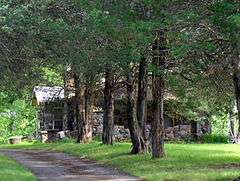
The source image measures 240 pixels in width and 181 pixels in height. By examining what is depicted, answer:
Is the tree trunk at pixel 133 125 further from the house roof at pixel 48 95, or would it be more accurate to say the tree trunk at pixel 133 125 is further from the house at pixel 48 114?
the house at pixel 48 114

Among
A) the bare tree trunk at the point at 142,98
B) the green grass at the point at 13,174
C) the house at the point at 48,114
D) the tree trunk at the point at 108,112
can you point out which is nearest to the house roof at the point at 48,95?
the house at the point at 48,114

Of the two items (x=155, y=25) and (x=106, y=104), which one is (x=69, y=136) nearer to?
(x=106, y=104)

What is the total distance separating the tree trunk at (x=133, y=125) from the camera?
26.3 meters

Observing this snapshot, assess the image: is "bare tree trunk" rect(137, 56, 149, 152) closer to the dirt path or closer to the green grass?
the dirt path

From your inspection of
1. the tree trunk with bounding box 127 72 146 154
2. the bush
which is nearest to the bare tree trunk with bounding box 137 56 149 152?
the tree trunk with bounding box 127 72 146 154

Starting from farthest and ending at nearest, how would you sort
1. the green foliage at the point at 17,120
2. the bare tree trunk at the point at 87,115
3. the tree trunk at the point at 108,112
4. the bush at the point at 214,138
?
the green foliage at the point at 17,120 < the bush at the point at 214,138 < the bare tree trunk at the point at 87,115 < the tree trunk at the point at 108,112

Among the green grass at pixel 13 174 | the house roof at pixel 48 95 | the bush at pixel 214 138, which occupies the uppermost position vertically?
the house roof at pixel 48 95

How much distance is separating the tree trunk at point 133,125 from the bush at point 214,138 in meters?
16.9

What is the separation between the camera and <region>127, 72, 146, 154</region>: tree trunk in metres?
26.3

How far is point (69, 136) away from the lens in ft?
150

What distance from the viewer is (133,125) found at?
87.6 feet

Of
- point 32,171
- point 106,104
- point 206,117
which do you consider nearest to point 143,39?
point 32,171

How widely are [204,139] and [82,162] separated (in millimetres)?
19465

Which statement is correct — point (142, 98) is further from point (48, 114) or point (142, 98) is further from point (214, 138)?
point (48, 114)
